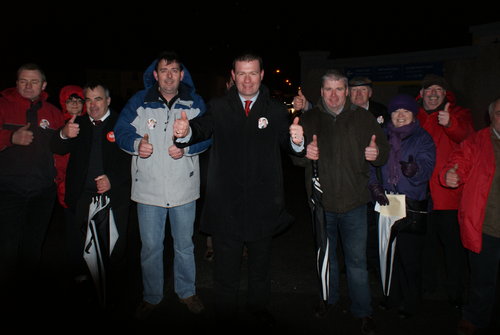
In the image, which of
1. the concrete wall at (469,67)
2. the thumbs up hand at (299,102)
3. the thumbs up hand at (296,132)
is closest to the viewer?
the thumbs up hand at (296,132)

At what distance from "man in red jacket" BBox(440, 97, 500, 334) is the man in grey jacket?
2.25m

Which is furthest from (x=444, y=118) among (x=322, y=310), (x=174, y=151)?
(x=174, y=151)

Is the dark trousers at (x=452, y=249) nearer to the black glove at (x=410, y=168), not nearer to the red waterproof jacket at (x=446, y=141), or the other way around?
the red waterproof jacket at (x=446, y=141)

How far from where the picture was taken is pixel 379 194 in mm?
3412

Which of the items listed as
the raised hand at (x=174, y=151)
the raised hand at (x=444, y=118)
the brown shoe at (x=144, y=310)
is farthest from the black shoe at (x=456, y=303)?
the raised hand at (x=174, y=151)

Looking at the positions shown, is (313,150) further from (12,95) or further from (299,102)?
(12,95)

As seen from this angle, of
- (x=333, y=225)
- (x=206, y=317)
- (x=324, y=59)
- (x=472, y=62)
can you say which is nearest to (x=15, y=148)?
(x=206, y=317)

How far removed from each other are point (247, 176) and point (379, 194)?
4.14ft

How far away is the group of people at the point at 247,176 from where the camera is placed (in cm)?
312

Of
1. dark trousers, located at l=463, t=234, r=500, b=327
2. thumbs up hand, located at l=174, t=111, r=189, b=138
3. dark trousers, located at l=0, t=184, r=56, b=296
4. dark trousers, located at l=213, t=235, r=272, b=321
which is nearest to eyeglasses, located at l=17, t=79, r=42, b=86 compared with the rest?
dark trousers, located at l=0, t=184, r=56, b=296

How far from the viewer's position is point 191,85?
3.63 metres

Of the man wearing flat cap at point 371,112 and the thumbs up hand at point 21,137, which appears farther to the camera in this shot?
the man wearing flat cap at point 371,112

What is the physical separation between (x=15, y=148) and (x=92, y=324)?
6.23 ft

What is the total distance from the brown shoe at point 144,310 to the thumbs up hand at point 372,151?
2471mm
